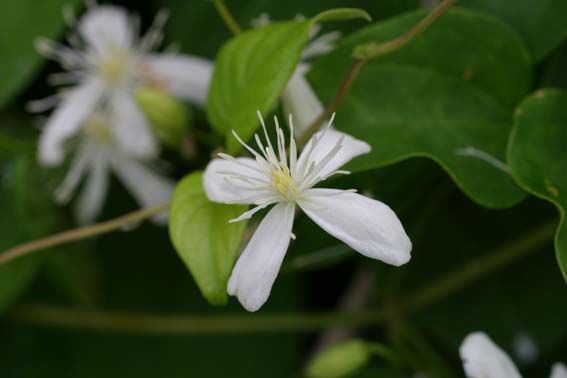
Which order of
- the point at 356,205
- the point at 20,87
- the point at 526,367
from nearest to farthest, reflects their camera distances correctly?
the point at 356,205, the point at 526,367, the point at 20,87

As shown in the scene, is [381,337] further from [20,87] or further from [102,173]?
[20,87]

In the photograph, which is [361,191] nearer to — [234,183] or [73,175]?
[234,183]

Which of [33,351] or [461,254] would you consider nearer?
[461,254]

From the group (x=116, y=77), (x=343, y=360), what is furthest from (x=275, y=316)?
(x=116, y=77)

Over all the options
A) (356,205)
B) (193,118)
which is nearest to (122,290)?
(193,118)

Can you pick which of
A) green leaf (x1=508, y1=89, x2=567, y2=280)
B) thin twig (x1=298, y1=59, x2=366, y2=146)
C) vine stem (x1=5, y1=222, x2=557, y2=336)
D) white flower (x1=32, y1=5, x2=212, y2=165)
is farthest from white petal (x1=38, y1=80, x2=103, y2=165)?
green leaf (x1=508, y1=89, x2=567, y2=280)

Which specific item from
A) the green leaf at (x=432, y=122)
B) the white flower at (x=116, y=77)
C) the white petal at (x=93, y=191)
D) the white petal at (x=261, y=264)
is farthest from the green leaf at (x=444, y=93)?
the white petal at (x=93, y=191)

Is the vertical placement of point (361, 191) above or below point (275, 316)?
above
